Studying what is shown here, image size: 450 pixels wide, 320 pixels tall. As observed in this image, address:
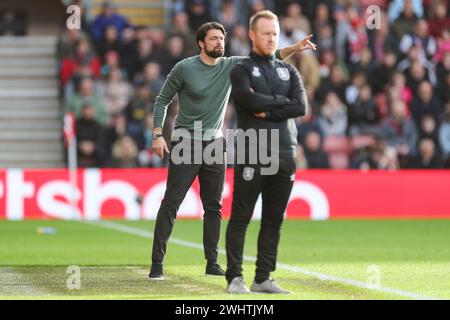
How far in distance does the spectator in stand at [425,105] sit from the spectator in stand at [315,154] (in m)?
1.99

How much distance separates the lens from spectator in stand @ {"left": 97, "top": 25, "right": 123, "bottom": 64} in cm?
2364

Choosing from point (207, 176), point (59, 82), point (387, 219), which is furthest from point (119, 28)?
point (207, 176)

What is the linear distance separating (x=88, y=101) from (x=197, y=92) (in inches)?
477

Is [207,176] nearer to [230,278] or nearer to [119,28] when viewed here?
[230,278]

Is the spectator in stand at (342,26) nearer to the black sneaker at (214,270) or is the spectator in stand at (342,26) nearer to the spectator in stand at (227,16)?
the spectator in stand at (227,16)

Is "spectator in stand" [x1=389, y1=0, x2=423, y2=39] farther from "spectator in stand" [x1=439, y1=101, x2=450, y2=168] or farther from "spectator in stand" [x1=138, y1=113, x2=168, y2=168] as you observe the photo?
"spectator in stand" [x1=138, y1=113, x2=168, y2=168]

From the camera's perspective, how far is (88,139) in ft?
74.1

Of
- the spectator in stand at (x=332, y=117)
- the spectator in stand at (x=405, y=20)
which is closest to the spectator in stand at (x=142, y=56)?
the spectator in stand at (x=332, y=117)

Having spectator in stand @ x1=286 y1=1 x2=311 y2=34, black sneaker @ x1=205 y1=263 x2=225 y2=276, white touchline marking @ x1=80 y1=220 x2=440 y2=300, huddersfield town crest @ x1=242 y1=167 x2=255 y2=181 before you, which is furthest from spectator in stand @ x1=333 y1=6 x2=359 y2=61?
huddersfield town crest @ x1=242 y1=167 x2=255 y2=181

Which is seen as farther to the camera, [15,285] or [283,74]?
[15,285]

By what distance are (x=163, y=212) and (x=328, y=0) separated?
13987mm

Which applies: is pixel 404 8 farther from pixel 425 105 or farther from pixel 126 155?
pixel 126 155

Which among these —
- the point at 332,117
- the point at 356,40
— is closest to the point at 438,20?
the point at 356,40

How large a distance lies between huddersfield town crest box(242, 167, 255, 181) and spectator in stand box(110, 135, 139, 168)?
1286 centimetres
